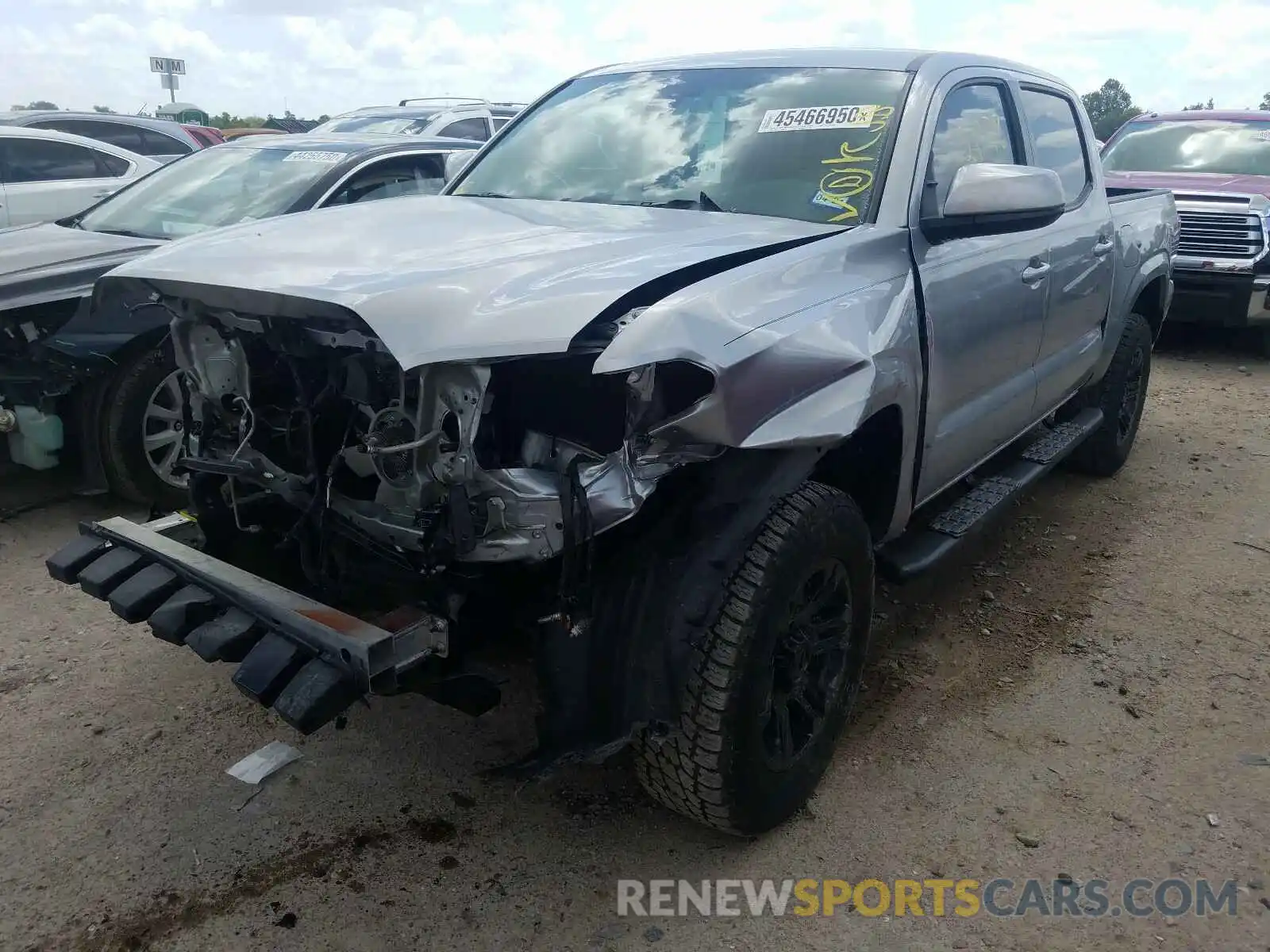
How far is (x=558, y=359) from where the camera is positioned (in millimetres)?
2172

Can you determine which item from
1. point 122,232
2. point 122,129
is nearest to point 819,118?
point 122,232

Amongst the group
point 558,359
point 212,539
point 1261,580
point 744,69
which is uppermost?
point 744,69

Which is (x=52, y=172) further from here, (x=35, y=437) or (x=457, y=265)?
(x=457, y=265)

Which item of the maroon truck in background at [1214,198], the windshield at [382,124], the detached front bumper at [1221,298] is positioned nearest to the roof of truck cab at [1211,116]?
the maroon truck in background at [1214,198]

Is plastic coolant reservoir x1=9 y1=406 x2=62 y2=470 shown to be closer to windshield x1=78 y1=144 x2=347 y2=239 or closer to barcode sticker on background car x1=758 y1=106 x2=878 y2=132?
windshield x1=78 y1=144 x2=347 y2=239

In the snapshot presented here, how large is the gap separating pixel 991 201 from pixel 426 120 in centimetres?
909

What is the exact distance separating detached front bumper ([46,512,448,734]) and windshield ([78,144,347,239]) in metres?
2.83

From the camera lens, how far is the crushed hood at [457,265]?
6.72 feet

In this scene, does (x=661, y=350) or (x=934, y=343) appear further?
(x=934, y=343)

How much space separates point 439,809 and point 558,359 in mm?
1358

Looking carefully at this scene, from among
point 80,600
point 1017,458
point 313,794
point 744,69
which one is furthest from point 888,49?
point 80,600

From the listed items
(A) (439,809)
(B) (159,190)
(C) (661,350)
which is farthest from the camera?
(B) (159,190)

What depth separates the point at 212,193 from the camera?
17.5 ft

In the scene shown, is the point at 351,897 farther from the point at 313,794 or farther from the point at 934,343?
the point at 934,343
